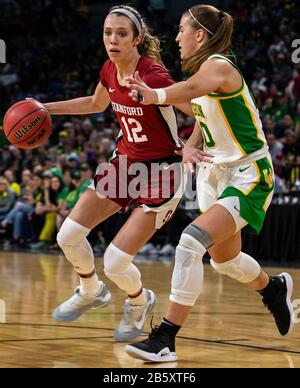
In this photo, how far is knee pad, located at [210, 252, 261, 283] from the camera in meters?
5.21

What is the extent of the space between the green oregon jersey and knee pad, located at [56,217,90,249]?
1043mm

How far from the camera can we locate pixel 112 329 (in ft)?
19.0

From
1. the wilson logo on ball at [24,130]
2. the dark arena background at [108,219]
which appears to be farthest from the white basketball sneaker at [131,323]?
the wilson logo on ball at [24,130]

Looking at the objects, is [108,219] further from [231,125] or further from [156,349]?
[156,349]

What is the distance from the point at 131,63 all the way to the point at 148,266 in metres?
6.13

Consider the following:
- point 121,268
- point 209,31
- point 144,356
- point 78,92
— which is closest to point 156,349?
point 144,356

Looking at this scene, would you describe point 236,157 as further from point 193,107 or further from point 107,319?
point 107,319

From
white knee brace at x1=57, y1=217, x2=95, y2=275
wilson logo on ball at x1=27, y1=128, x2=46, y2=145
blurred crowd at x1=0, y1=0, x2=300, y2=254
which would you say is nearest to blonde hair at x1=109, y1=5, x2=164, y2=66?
wilson logo on ball at x1=27, y1=128, x2=46, y2=145

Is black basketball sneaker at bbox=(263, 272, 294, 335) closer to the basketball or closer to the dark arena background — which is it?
the dark arena background

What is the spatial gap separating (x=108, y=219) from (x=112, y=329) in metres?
7.93

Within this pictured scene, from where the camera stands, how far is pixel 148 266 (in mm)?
11250

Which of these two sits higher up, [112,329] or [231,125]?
[231,125]

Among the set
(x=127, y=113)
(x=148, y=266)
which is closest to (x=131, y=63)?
(x=127, y=113)

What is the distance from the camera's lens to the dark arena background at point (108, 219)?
508cm
